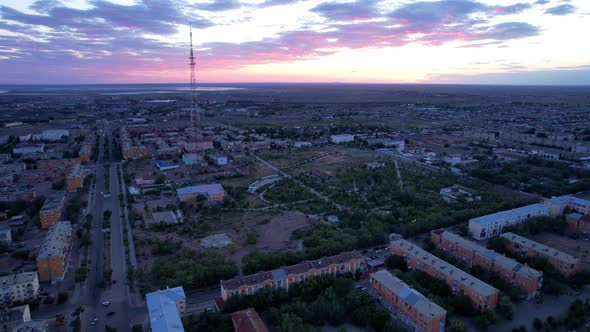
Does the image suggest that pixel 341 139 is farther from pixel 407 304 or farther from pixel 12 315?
pixel 12 315

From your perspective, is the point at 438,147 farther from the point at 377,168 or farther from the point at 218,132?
the point at 218,132

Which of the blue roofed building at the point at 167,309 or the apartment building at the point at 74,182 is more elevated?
the apartment building at the point at 74,182

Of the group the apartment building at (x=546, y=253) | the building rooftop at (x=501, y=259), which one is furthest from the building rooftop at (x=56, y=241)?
the apartment building at (x=546, y=253)

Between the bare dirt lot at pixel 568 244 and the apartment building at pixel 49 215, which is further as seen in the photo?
the apartment building at pixel 49 215

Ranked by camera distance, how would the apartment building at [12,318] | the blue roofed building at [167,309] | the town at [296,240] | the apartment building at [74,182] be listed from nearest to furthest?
the blue roofed building at [167,309] → the apartment building at [12,318] → the town at [296,240] → the apartment building at [74,182]

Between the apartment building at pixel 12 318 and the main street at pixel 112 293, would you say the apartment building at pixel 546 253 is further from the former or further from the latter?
the apartment building at pixel 12 318

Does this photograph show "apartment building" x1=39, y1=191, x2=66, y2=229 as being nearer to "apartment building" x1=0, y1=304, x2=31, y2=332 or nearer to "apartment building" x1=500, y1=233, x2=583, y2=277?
"apartment building" x1=0, y1=304, x2=31, y2=332
